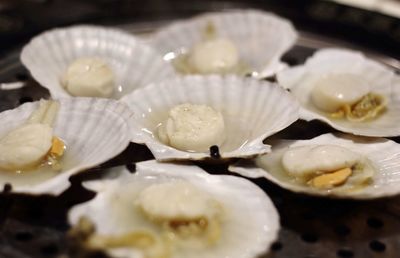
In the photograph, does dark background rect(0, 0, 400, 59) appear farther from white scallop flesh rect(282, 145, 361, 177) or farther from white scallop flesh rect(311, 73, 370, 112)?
white scallop flesh rect(282, 145, 361, 177)

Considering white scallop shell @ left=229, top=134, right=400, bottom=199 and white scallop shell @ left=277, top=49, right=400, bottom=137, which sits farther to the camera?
white scallop shell @ left=277, top=49, right=400, bottom=137

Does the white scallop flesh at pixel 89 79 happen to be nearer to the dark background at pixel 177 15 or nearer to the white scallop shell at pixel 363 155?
the dark background at pixel 177 15

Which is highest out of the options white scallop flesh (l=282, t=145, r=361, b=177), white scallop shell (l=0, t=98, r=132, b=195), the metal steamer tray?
white scallop shell (l=0, t=98, r=132, b=195)

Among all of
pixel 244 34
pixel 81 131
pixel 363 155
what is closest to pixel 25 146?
pixel 81 131

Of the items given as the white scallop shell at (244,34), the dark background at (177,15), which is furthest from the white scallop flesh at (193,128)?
the dark background at (177,15)

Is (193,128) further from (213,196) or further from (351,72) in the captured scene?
(351,72)

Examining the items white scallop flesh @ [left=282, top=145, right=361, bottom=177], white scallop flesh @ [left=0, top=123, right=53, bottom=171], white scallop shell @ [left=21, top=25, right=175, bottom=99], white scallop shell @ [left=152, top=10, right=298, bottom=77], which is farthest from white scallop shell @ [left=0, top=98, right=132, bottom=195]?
white scallop shell @ [left=152, top=10, right=298, bottom=77]

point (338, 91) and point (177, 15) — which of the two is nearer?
point (338, 91)
